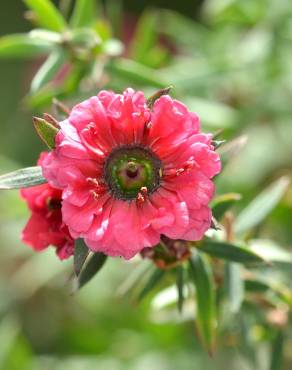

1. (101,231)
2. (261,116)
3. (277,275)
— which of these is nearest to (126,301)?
(261,116)

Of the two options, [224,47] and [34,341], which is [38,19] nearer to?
[224,47]

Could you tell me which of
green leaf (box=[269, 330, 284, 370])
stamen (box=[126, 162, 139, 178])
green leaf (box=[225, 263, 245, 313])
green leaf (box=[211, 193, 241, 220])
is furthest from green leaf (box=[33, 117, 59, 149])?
green leaf (box=[269, 330, 284, 370])

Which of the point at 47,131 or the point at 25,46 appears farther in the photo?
the point at 25,46

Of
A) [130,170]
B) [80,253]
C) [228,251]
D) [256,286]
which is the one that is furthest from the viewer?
[256,286]

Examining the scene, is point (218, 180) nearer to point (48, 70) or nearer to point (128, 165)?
point (48, 70)

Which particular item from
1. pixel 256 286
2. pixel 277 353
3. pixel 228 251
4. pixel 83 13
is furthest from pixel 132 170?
pixel 83 13

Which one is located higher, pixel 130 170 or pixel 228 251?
pixel 130 170

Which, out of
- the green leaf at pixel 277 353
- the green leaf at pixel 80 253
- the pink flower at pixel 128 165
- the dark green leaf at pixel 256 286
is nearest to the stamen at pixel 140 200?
the pink flower at pixel 128 165
